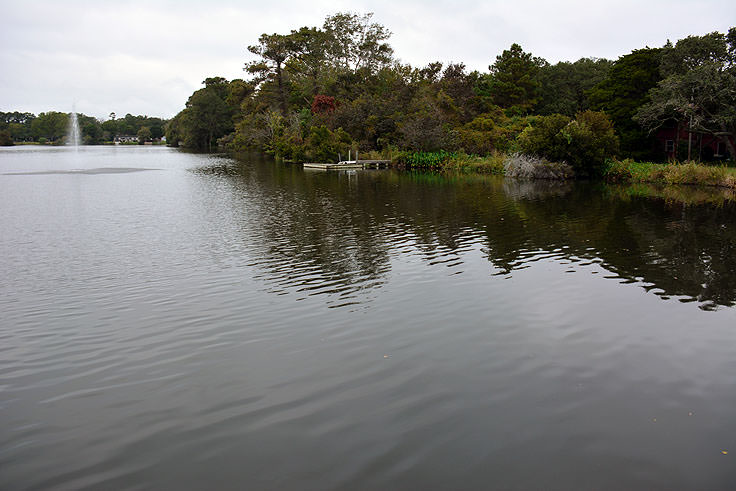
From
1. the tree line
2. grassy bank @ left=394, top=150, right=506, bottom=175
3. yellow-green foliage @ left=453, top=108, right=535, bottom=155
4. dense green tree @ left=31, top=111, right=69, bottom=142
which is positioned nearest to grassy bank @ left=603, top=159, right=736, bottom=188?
grassy bank @ left=394, top=150, right=506, bottom=175

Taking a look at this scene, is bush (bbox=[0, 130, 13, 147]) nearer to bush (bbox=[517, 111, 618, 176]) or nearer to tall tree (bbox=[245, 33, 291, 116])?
tall tree (bbox=[245, 33, 291, 116])

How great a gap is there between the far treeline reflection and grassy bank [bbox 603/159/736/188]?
378cm

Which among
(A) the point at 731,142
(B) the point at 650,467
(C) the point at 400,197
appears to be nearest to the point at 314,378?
(B) the point at 650,467

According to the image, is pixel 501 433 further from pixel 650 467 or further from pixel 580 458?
pixel 650 467

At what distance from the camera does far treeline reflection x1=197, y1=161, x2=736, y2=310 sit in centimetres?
1273

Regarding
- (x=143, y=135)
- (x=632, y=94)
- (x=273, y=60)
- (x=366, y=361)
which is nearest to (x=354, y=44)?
(x=273, y=60)

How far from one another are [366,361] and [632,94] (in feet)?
143

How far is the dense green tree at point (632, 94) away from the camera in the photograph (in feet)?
134

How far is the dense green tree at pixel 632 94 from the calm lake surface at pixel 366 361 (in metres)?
28.2

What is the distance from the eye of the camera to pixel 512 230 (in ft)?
59.3

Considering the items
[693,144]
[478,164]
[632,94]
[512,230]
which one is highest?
[632,94]

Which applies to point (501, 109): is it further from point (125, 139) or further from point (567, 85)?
point (125, 139)

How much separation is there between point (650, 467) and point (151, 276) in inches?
418

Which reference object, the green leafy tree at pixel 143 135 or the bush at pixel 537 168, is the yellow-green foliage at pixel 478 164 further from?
the green leafy tree at pixel 143 135
